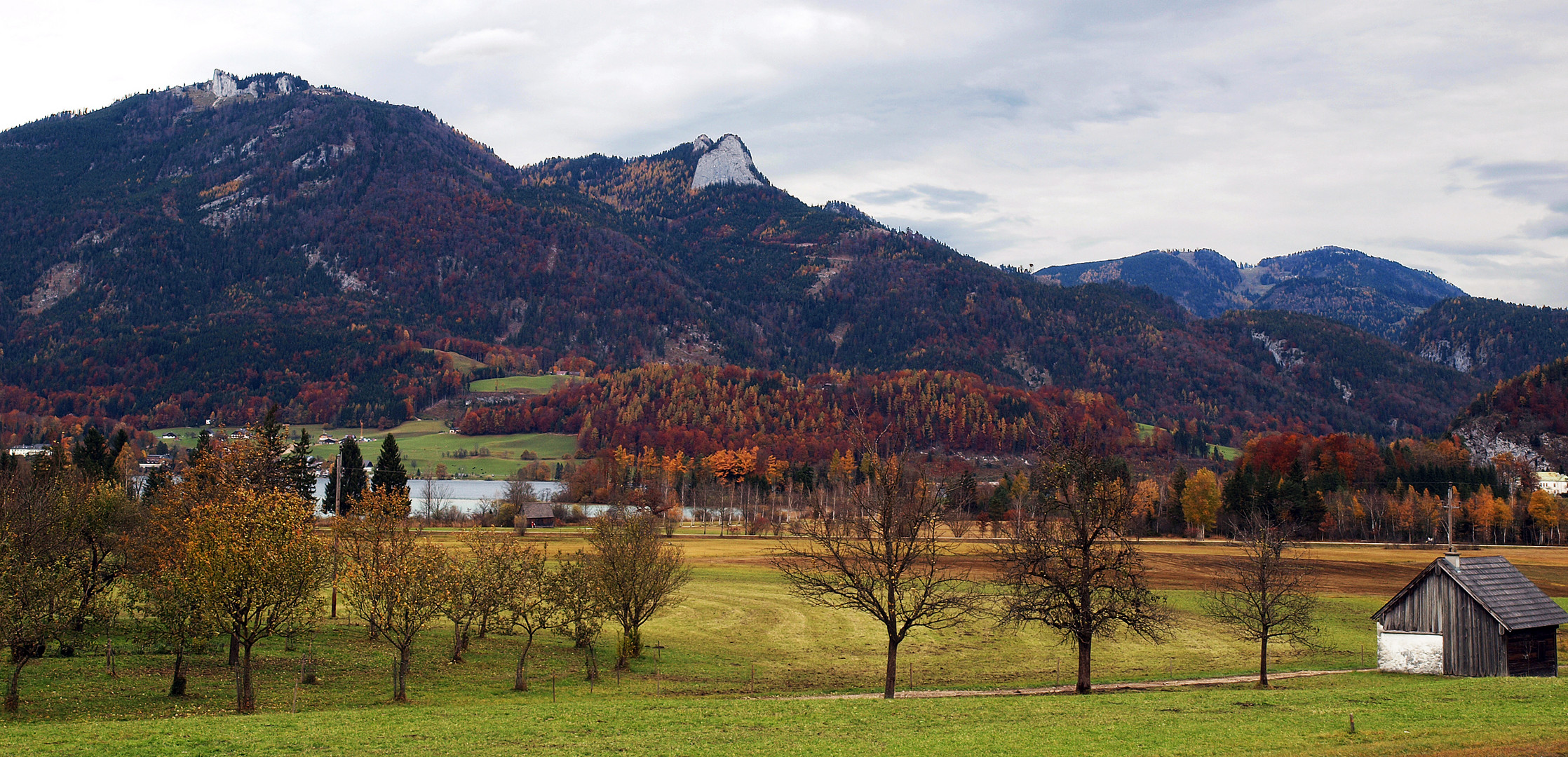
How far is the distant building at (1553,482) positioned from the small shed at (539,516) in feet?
513

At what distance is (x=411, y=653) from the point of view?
41.5 meters

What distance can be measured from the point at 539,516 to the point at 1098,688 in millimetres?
102037

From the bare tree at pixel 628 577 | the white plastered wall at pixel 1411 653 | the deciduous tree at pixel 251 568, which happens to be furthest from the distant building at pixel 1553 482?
the deciduous tree at pixel 251 568

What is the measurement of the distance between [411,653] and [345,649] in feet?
10.2

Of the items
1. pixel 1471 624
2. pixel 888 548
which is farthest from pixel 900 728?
pixel 1471 624

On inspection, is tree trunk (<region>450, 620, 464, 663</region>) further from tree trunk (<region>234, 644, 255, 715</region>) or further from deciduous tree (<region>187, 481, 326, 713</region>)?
tree trunk (<region>234, 644, 255, 715</region>)

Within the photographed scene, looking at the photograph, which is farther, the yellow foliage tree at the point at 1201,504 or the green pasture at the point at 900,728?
the yellow foliage tree at the point at 1201,504

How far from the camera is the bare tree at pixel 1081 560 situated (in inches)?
1296

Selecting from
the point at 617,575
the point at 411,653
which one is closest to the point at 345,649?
the point at 411,653

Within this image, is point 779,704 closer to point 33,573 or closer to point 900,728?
point 900,728

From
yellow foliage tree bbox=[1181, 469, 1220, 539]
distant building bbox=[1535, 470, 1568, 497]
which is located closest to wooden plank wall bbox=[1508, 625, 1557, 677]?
yellow foliage tree bbox=[1181, 469, 1220, 539]

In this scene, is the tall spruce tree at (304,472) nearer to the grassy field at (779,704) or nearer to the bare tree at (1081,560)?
the grassy field at (779,704)

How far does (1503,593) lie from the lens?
38375 millimetres

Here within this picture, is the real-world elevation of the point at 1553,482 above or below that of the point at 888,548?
above
